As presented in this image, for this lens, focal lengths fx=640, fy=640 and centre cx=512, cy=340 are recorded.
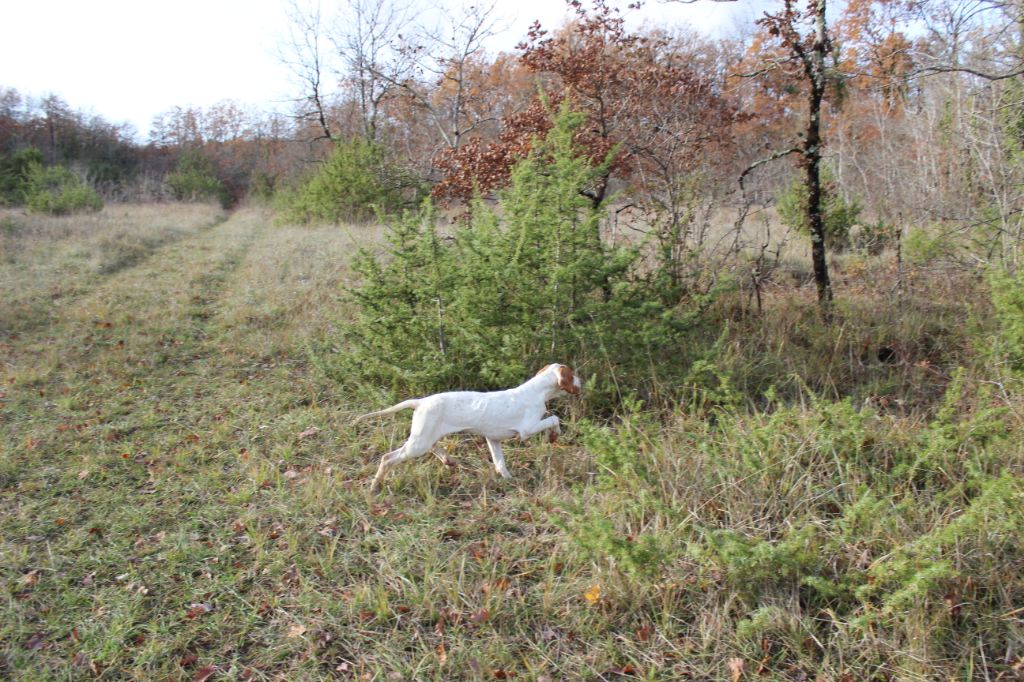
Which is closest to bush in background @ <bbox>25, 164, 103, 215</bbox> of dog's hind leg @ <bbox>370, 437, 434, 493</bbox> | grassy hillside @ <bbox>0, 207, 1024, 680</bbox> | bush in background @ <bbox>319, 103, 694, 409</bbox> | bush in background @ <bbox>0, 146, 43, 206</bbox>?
bush in background @ <bbox>0, 146, 43, 206</bbox>

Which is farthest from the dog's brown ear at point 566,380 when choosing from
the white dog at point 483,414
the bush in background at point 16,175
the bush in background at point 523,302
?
the bush in background at point 16,175

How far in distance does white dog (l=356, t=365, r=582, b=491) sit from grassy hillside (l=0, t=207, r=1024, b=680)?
12.1 inches

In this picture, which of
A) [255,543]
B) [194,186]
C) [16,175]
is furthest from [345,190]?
[194,186]

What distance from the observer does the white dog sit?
4195 mm

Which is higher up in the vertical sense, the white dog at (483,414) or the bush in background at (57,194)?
the bush in background at (57,194)

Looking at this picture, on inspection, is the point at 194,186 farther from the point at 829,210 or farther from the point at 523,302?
the point at 523,302

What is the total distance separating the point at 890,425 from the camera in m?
4.20

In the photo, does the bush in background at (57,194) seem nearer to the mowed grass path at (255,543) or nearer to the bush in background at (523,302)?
the mowed grass path at (255,543)

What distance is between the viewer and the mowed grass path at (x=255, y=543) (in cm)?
300

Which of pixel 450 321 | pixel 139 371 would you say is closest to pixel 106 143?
pixel 139 371

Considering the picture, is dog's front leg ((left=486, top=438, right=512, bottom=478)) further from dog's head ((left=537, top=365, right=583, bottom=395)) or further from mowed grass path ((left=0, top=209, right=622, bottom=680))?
dog's head ((left=537, top=365, right=583, bottom=395))

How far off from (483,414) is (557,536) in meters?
0.94

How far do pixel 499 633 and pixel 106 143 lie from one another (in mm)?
46134

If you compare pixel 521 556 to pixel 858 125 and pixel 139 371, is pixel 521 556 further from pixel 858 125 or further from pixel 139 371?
pixel 858 125
